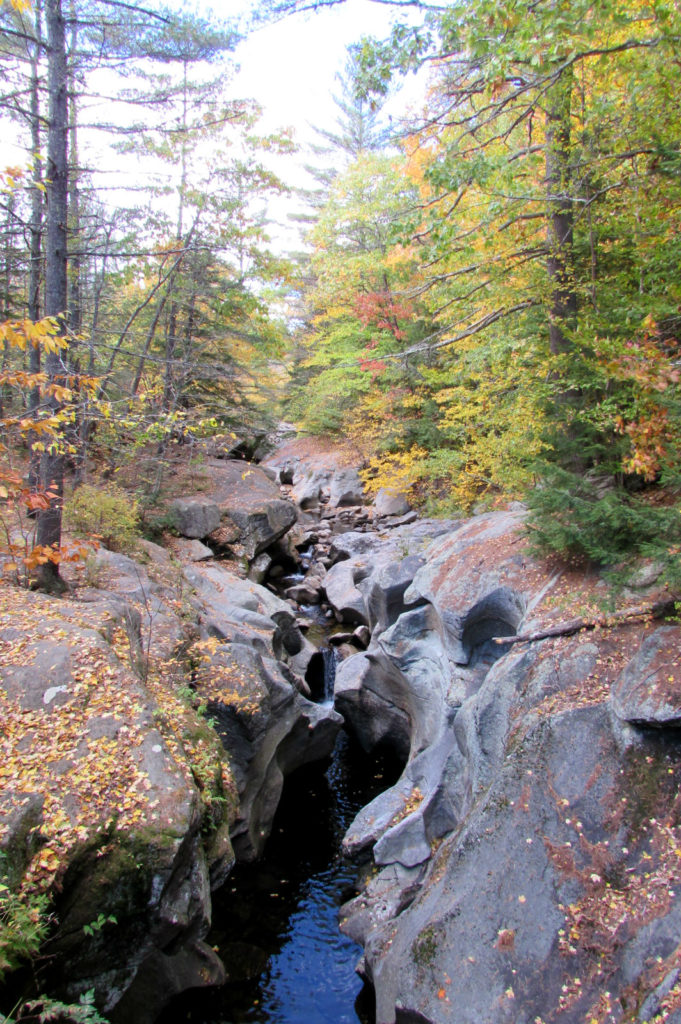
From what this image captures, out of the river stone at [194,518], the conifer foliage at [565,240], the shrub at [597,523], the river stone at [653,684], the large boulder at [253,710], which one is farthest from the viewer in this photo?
the river stone at [194,518]

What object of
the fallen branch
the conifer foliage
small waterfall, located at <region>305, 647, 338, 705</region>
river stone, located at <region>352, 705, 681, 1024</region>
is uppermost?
the conifer foliage

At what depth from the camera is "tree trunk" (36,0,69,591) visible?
7.75m

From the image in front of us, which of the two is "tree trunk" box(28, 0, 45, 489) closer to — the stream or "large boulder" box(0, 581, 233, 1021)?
"large boulder" box(0, 581, 233, 1021)

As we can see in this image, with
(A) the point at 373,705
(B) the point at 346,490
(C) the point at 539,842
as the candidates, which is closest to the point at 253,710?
(A) the point at 373,705

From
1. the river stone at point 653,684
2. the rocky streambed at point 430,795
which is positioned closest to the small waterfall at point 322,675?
the rocky streambed at point 430,795

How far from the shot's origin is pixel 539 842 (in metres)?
5.45

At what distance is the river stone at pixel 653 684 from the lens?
5.16 metres

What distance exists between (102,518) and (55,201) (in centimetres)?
569

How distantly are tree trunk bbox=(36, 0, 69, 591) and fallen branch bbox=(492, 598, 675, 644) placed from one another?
6.18 meters

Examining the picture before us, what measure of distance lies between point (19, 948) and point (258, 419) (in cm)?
1510

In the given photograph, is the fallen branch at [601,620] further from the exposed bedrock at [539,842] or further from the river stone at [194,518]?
the river stone at [194,518]

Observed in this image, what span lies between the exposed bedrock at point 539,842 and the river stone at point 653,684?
0.6 inches

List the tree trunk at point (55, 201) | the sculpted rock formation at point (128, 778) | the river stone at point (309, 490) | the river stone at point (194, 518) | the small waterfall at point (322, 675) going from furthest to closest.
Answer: the river stone at point (309, 490)
the river stone at point (194, 518)
the small waterfall at point (322, 675)
the tree trunk at point (55, 201)
the sculpted rock formation at point (128, 778)

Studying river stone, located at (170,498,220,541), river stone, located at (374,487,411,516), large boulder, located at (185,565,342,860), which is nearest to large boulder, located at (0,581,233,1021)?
large boulder, located at (185,565,342,860)
